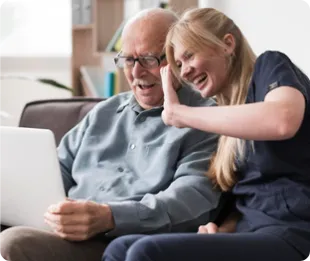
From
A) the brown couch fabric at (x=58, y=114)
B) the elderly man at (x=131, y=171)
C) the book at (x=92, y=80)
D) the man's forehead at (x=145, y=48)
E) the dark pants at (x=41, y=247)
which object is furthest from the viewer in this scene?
the book at (x=92, y=80)

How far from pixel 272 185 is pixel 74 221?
1.62ft

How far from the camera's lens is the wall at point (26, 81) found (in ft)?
13.7

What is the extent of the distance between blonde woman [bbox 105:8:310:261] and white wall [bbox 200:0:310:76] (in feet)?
2.38

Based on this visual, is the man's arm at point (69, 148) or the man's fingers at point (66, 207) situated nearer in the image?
the man's fingers at point (66, 207)

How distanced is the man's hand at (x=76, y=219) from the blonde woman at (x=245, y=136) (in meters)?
0.14

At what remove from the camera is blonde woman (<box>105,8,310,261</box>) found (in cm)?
142

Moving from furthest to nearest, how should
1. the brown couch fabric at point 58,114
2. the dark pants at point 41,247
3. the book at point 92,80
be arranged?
the book at point 92,80
the brown couch fabric at point 58,114
the dark pants at point 41,247

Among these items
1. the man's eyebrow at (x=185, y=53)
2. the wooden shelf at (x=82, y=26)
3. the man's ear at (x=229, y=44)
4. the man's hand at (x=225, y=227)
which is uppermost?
the man's ear at (x=229, y=44)

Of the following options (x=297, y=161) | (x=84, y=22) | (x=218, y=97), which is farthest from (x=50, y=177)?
(x=84, y=22)

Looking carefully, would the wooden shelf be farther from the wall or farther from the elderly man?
the elderly man

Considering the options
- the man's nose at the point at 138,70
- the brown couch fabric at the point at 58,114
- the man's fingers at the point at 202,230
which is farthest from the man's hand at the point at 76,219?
the brown couch fabric at the point at 58,114

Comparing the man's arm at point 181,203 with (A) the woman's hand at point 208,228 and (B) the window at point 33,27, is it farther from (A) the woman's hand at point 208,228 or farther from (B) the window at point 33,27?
(B) the window at point 33,27

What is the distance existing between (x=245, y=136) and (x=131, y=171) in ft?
1.85

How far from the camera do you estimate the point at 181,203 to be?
1738mm
